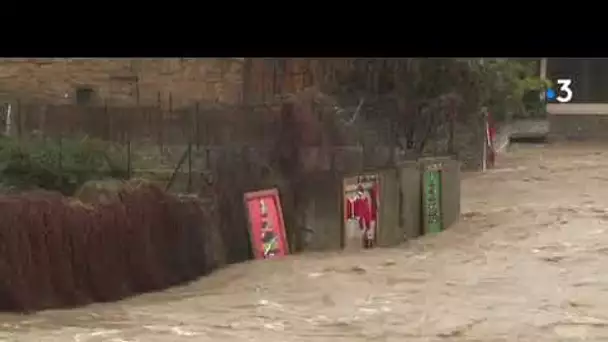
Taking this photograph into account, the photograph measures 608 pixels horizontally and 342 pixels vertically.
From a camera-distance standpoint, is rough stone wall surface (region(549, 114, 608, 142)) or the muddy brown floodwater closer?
the muddy brown floodwater

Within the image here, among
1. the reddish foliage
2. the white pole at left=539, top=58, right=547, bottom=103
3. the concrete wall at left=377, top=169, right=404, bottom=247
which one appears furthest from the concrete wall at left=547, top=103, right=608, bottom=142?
the reddish foliage

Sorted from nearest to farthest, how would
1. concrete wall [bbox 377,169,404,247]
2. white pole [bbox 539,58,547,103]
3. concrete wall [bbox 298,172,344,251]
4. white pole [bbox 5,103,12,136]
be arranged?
white pole [bbox 5,103,12,136], concrete wall [bbox 298,172,344,251], concrete wall [bbox 377,169,404,247], white pole [bbox 539,58,547,103]

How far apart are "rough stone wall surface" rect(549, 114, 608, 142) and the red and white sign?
8661 mm

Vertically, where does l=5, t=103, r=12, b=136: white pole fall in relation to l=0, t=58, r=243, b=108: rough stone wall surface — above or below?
below

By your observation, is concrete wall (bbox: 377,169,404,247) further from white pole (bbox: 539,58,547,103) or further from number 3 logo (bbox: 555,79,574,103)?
number 3 logo (bbox: 555,79,574,103)

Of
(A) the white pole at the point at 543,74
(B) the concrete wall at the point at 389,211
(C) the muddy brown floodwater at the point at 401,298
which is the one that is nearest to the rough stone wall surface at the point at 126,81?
(B) the concrete wall at the point at 389,211

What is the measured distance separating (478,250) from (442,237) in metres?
0.59

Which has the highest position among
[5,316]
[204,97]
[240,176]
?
[204,97]

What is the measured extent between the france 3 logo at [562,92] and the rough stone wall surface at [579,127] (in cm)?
29

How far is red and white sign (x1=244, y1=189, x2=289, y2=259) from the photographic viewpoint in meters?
7.15

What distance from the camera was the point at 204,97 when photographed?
838cm

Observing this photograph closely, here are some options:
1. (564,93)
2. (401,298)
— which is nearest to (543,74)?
(564,93)
